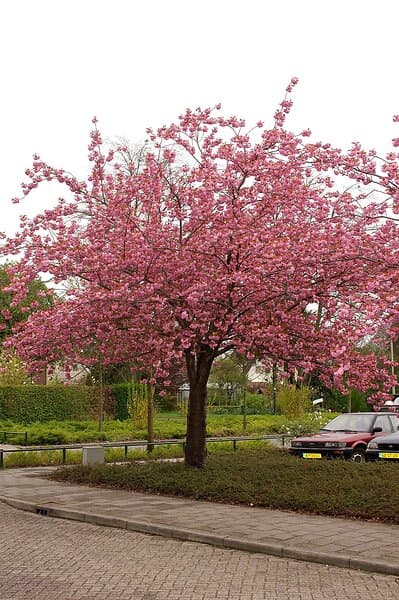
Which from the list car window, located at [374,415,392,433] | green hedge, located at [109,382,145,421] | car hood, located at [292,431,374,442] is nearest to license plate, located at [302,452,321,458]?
car hood, located at [292,431,374,442]

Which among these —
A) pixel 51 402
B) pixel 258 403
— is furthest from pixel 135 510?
pixel 258 403

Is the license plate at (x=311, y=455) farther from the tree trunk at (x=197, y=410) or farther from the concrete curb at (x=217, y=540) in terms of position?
the concrete curb at (x=217, y=540)

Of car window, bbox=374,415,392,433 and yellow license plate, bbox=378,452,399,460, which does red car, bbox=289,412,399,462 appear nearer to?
car window, bbox=374,415,392,433

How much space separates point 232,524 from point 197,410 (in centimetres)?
524

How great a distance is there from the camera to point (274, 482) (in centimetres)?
1342

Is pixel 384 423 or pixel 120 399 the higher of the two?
pixel 120 399

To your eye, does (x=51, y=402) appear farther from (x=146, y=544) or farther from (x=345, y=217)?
(x=146, y=544)

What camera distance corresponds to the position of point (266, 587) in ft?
23.8

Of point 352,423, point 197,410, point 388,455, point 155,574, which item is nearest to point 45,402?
point 352,423

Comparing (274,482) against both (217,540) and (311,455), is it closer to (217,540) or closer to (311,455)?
(217,540)

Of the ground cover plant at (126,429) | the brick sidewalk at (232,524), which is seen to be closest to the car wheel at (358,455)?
the brick sidewalk at (232,524)

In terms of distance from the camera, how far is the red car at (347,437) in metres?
17.7

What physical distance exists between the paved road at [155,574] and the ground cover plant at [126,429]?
14306 millimetres

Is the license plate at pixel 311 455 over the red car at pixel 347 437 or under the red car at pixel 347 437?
under
